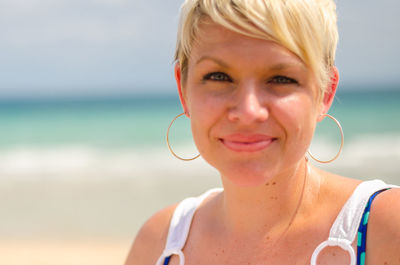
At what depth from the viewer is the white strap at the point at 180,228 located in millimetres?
2400

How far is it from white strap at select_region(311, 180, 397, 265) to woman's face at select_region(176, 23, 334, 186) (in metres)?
0.27

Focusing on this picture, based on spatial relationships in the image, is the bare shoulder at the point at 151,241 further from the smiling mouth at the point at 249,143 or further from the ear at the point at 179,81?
the smiling mouth at the point at 249,143

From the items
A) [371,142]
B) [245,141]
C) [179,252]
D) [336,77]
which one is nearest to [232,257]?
[179,252]

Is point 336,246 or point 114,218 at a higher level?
point 114,218

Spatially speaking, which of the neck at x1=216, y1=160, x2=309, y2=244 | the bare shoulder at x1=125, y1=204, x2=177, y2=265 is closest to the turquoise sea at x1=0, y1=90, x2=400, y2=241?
the bare shoulder at x1=125, y1=204, x2=177, y2=265

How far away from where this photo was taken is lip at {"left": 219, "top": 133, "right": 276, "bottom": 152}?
1.92 m

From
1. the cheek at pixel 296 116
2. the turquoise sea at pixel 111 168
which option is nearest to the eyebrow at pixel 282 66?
the cheek at pixel 296 116

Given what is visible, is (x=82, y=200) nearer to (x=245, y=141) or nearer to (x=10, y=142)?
(x=245, y=141)

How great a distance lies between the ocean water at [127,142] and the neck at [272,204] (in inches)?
21.6

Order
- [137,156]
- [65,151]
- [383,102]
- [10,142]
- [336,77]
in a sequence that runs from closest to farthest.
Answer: [336,77] < [137,156] < [65,151] < [10,142] < [383,102]

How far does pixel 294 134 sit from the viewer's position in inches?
75.4

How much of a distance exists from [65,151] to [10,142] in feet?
17.5

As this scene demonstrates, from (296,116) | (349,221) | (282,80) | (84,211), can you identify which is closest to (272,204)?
(349,221)

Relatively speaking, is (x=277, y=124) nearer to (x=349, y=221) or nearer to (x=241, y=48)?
(x=241, y=48)
